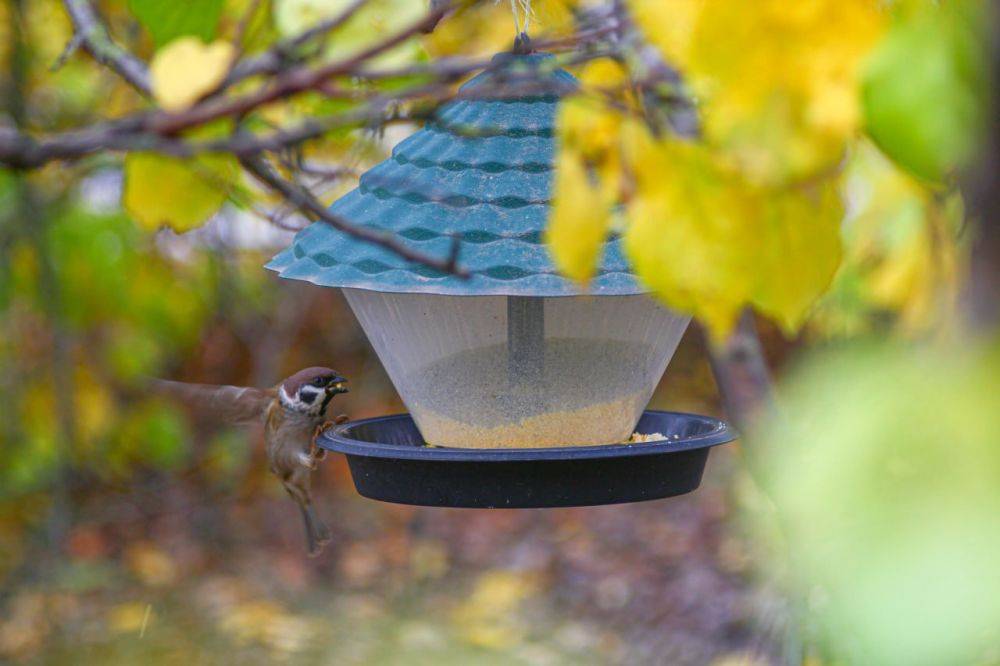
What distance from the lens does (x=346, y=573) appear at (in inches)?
265

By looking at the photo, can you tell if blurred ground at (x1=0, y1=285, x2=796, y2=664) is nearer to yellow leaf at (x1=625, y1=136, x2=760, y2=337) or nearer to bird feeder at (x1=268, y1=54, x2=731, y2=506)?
bird feeder at (x1=268, y1=54, x2=731, y2=506)

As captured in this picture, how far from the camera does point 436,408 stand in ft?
6.23

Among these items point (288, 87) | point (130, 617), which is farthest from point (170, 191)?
point (130, 617)

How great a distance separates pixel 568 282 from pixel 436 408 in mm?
489

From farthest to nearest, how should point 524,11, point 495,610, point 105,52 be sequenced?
point 495,610 < point 105,52 < point 524,11

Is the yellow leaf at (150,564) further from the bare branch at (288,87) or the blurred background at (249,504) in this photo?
the bare branch at (288,87)

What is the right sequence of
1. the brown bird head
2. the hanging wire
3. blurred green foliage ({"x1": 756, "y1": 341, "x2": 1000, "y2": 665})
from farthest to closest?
the brown bird head, the hanging wire, blurred green foliage ({"x1": 756, "y1": 341, "x2": 1000, "y2": 665})

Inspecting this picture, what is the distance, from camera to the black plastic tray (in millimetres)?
1616

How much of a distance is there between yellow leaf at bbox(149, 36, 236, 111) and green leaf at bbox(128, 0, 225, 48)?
850 millimetres

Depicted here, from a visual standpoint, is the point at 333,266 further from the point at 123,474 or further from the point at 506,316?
the point at 123,474

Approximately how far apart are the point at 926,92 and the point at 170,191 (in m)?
1.33

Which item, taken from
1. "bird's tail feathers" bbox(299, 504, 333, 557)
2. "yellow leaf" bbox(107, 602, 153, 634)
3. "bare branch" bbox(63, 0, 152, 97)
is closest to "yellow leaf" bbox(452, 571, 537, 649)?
"yellow leaf" bbox(107, 602, 153, 634)

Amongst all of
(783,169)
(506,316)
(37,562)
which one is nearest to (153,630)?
(37,562)

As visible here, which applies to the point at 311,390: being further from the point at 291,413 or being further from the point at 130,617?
the point at 130,617
